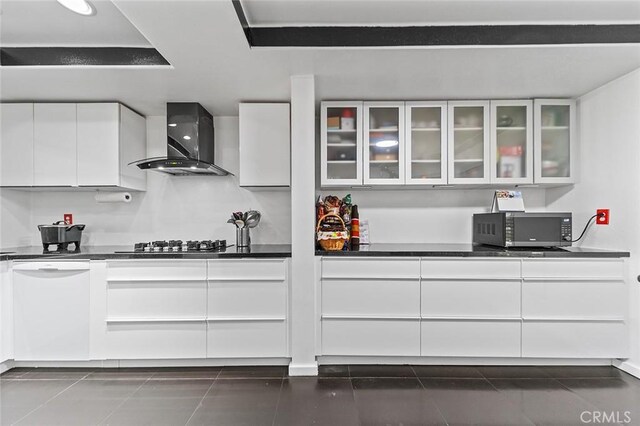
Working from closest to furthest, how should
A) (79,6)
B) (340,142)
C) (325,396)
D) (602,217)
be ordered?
(79,6), (325,396), (602,217), (340,142)

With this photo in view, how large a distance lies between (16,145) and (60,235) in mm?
871

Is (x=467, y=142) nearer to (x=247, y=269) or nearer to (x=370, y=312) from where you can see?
(x=370, y=312)

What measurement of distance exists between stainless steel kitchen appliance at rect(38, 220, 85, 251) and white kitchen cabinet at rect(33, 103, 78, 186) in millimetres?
378

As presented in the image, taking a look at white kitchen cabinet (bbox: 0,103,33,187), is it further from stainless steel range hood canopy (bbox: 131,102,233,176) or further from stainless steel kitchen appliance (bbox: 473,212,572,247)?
stainless steel kitchen appliance (bbox: 473,212,572,247)

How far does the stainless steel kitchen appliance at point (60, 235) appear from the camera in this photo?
2.73 metres

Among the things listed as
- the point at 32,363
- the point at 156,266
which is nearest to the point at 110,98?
the point at 156,266

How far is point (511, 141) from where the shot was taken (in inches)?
111

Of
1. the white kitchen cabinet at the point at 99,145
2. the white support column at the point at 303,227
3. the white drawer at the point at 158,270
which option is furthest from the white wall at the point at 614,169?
the white kitchen cabinet at the point at 99,145

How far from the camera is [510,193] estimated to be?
117 inches

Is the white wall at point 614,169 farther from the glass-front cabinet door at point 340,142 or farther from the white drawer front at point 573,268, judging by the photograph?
the glass-front cabinet door at point 340,142

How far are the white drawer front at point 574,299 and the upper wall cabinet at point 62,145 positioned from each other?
3502 mm

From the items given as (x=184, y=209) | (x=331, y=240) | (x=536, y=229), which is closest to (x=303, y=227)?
(x=331, y=240)

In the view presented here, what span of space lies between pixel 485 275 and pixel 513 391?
2.54ft

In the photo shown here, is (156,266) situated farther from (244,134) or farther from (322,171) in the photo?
(322,171)
